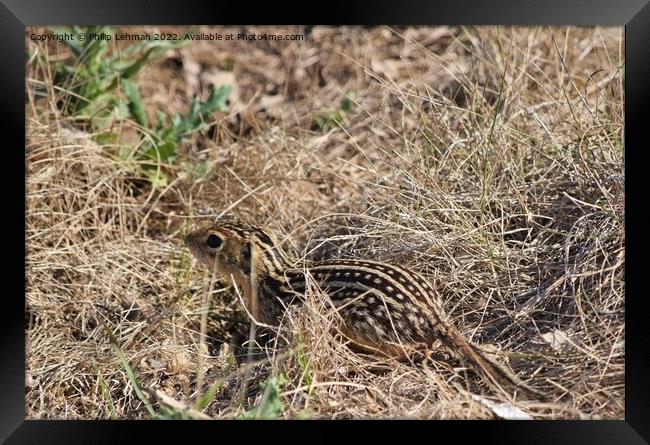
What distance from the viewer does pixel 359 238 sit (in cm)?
518

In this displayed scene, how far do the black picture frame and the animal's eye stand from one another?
121 centimetres

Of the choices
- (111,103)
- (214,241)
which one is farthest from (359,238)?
(111,103)

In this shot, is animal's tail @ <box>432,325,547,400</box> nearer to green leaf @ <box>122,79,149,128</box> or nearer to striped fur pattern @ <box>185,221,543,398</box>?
striped fur pattern @ <box>185,221,543,398</box>

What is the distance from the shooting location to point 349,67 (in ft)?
23.7

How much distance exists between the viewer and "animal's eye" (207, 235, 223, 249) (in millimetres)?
4871

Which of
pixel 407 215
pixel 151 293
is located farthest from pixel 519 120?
pixel 151 293

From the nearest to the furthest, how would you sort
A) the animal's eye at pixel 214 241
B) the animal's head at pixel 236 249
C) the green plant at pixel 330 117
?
the animal's head at pixel 236 249, the animal's eye at pixel 214 241, the green plant at pixel 330 117

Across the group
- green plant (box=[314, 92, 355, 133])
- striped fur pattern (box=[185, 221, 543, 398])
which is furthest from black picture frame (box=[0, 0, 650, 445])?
green plant (box=[314, 92, 355, 133])

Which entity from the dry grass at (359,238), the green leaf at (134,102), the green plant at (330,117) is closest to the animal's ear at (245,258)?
the dry grass at (359,238)

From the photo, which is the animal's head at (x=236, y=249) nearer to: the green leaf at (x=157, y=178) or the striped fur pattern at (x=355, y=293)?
the striped fur pattern at (x=355, y=293)
